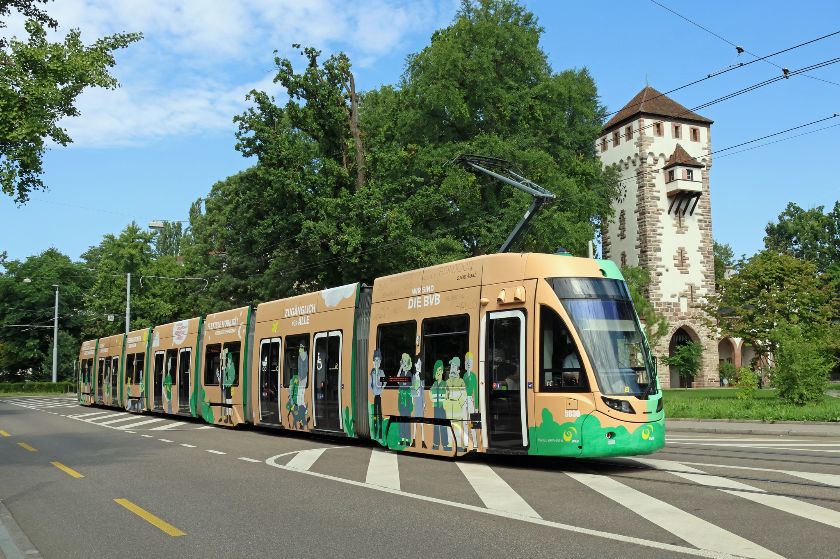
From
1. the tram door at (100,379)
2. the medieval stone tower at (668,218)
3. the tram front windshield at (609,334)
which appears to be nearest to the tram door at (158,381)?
the tram door at (100,379)

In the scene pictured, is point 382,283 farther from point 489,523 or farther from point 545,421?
point 489,523

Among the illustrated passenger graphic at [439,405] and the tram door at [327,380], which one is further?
the tram door at [327,380]

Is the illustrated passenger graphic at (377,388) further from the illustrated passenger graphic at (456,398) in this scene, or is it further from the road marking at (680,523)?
the road marking at (680,523)

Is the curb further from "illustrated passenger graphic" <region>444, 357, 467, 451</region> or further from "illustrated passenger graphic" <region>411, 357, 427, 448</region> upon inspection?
"illustrated passenger graphic" <region>411, 357, 427, 448</region>

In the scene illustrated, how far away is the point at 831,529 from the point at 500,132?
32794 mm

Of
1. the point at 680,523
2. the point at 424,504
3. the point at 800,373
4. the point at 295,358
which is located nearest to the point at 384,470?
the point at 424,504

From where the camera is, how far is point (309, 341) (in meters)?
19.0

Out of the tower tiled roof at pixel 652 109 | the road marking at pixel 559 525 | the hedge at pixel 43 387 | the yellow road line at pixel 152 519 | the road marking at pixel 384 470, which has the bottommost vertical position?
the hedge at pixel 43 387

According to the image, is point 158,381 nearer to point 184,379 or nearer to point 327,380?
point 184,379

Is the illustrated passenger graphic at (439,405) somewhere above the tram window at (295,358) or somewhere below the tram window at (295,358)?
below

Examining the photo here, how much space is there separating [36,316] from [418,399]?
76692 millimetres

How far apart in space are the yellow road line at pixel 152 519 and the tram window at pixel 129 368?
25277 millimetres

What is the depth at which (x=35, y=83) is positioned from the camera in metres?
24.0

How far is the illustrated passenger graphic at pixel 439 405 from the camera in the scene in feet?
45.3
